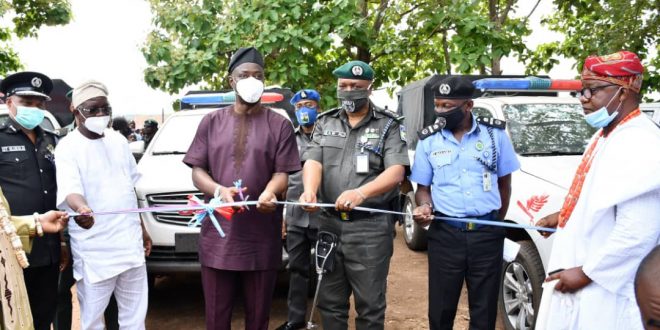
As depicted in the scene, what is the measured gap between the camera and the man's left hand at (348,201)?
3.01m

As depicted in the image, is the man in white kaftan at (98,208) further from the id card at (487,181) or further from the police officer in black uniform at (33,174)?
the id card at (487,181)

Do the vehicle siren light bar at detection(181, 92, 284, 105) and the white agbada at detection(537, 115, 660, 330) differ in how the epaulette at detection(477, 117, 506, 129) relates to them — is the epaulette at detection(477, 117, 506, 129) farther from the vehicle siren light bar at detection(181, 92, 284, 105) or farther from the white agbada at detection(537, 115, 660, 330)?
the vehicle siren light bar at detection(181, 92, 284, 105)

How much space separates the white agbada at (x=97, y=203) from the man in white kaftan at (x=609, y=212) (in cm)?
239

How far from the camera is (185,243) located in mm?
4492

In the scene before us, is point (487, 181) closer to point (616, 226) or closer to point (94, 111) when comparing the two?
point (616, 226)

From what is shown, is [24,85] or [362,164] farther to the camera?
[24,85]

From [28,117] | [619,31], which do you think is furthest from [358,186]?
[619,31]

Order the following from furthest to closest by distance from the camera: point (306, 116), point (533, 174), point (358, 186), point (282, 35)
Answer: point (282, 35) < point (306, 116) < point (533, 174) < point (358, 186)

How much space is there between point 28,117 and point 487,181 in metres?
2.88

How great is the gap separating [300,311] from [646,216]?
294cm

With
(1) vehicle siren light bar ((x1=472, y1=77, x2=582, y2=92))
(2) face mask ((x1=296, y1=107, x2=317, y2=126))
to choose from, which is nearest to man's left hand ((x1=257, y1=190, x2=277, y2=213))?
(2) face mask ((x1=296, y1=107, x2=317, y2=126))

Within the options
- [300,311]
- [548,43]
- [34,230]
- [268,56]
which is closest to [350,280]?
[300,311]

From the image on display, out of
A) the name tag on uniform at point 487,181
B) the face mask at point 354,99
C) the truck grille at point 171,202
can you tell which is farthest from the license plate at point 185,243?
the name tag on uniform at point 487,181

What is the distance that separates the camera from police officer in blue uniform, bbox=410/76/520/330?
3.24 m
